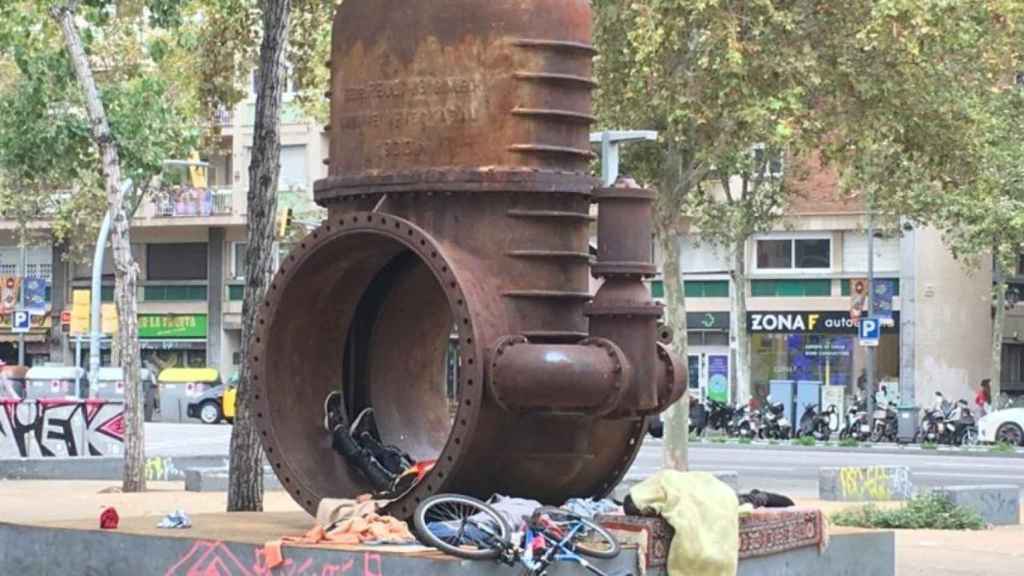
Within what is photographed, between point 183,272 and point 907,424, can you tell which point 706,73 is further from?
point 183,272

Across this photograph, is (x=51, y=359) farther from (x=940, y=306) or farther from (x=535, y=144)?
(x=535, y=144)

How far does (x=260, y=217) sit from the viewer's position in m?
13.9

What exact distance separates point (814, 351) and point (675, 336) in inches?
1011

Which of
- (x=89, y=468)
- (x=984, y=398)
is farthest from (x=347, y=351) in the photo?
(x=984, y=398)

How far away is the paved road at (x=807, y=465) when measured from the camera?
26812 millimetres

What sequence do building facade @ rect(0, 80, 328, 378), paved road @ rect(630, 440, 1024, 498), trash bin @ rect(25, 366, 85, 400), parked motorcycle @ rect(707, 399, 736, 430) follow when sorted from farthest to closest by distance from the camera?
building facade @ rect(0, 80, 328, 378) < trash bin @ rect(25, 366, 85, 400) < parked motorcycle @ rect(707, 399, 736, 430) < paved road @ rect(630, 440, 1024, 498)

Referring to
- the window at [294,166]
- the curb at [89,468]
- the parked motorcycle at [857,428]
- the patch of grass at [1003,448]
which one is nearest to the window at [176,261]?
the window at [294,166]

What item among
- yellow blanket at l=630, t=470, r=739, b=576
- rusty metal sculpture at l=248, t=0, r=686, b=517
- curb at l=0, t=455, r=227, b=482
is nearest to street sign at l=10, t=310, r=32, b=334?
curb at l=0, t=455, r=227, b=482

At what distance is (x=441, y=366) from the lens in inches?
443

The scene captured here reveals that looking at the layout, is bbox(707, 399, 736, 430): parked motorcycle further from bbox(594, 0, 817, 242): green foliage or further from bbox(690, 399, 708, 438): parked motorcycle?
bbox(594, 0, 817, 242): green foliage

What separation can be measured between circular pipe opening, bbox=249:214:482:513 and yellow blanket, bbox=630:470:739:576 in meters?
1.42

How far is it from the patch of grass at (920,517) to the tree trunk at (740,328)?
2360 cm

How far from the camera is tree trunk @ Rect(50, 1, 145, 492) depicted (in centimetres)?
2173

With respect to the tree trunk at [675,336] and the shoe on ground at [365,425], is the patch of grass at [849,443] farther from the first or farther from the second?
the shoe on ground at [365,425]
